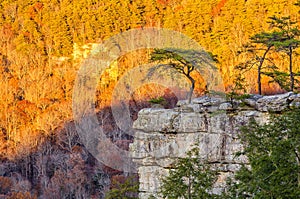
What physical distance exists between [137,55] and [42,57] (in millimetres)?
11099

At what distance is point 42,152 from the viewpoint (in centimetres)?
4328

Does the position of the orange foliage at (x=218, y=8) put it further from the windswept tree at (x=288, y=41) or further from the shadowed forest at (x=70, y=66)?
the windswept tree at (x=288, y=41)

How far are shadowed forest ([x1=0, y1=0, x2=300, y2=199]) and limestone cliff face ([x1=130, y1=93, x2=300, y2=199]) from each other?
516 inches

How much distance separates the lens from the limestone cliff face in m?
17.3

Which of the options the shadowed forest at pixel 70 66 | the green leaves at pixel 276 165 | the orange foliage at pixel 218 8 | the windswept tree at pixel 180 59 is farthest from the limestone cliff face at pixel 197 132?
the orange foliage at pixel 218 8

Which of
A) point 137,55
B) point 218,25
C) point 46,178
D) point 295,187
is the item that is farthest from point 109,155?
point 295,187

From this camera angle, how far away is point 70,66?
187ft

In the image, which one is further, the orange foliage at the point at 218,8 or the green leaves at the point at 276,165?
the orange foliage at the point at 218,8

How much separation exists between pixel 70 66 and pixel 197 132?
3973 cm

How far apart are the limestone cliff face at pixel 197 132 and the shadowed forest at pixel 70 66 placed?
13.1 m

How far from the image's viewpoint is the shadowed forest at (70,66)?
124ft

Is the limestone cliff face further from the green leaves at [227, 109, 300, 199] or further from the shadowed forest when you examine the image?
the shadowed forest

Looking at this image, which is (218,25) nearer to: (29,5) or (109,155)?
(109,155)

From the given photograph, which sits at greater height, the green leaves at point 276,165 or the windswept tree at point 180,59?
the windswept tree at point 180,59
